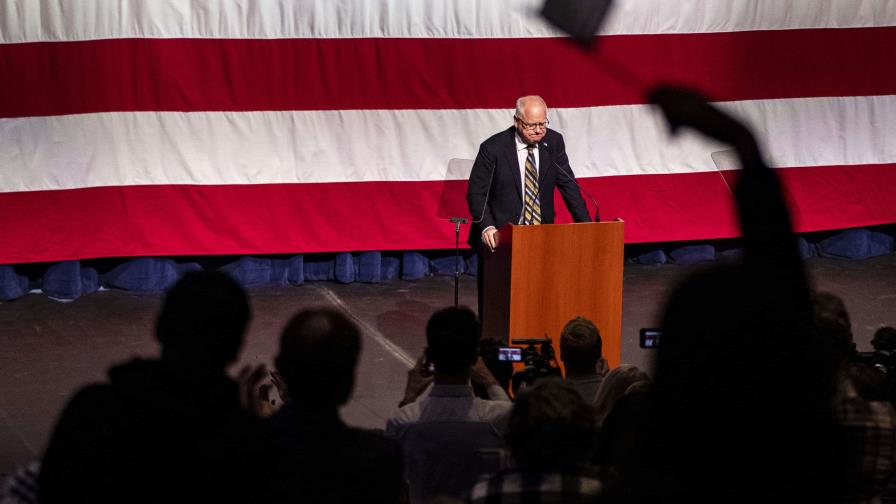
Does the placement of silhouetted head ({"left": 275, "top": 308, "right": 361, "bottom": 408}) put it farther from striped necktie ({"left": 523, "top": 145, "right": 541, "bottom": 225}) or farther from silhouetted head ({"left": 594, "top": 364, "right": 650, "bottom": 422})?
striped necktie ({"left": 523, "top": 145, "right": 541, "bottom": 225})

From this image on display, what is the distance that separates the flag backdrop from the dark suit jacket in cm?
145

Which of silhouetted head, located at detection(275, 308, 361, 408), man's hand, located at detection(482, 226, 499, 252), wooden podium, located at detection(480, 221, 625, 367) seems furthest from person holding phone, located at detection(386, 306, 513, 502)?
man's hand, located at detection(482, 226, 499, 252)

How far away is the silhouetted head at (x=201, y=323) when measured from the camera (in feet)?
5.62

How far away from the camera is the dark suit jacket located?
4.88 meters

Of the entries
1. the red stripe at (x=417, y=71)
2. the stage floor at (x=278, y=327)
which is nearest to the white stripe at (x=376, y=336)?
the stage floor at (x=278, y=327)

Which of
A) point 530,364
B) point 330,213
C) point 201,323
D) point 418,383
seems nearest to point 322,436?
point 201,323

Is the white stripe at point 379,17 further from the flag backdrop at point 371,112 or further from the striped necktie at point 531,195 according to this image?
the striped necktie at point 531,195

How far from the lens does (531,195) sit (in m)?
4.85

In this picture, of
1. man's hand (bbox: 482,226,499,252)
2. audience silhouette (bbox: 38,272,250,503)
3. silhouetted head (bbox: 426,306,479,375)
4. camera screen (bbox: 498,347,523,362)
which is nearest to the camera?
audience silhouette (bbox: 38,272,250,503)

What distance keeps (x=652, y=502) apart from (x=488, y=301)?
3498mm

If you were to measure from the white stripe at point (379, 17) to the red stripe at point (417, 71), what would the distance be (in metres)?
0.05

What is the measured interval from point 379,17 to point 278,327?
6.01 ft

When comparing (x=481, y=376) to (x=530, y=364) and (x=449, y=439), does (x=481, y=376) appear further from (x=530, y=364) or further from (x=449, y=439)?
(x=449, y=439)

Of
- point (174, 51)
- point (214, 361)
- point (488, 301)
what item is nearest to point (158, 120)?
point (174, 51)
